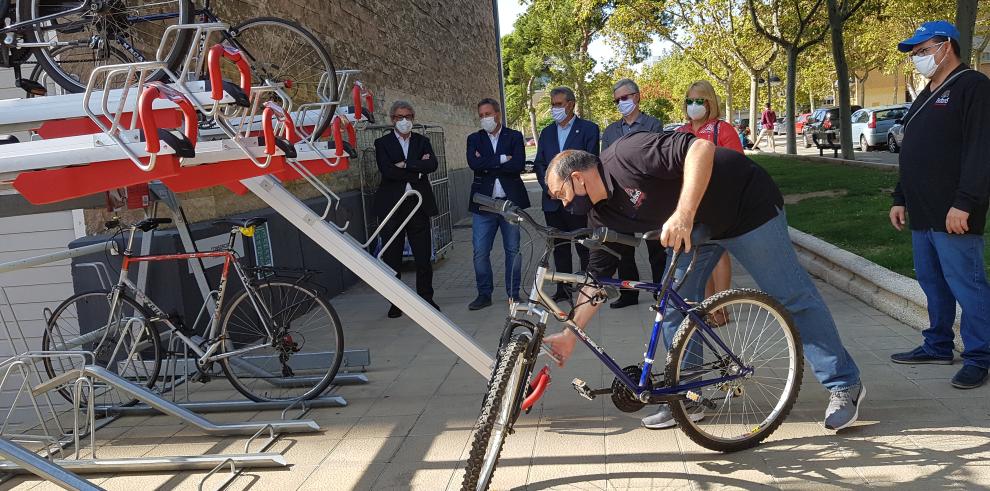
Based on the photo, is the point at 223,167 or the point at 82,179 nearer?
the point at 82,179

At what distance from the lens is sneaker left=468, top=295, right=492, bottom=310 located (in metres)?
7.81

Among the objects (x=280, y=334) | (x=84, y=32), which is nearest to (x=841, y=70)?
(x=280, y=334)

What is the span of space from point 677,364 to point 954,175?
82.4 inches

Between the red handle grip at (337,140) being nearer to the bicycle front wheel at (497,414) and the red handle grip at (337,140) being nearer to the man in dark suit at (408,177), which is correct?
the bicycle front wheel at (497,414)

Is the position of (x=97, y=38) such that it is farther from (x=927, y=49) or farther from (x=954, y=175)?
(x=954, y=175)

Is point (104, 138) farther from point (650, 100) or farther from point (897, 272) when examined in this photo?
point (650, 100)

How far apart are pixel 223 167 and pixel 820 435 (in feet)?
10.3

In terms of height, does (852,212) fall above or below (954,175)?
below

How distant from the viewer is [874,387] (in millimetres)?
4680

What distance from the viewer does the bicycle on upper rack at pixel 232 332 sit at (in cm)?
509

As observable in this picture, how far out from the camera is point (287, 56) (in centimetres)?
600

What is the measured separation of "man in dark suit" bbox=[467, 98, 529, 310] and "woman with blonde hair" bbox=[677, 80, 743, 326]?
195 centimetres

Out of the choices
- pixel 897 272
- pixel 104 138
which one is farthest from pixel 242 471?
pixel 897 272

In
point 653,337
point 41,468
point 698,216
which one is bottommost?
point 41,468
